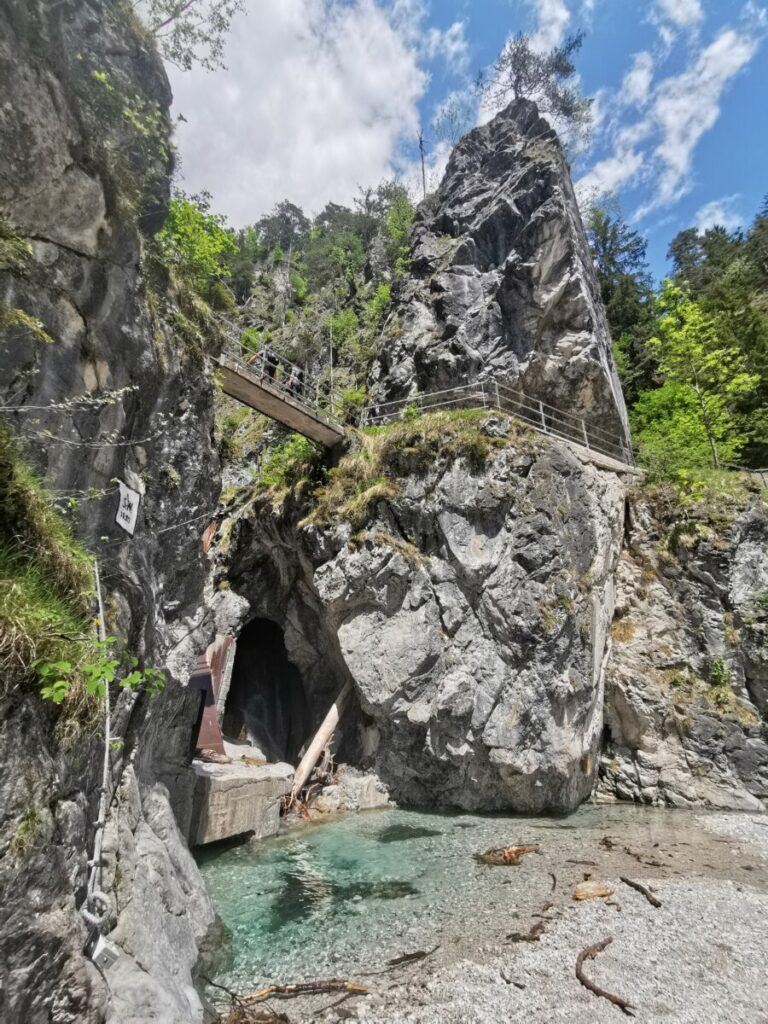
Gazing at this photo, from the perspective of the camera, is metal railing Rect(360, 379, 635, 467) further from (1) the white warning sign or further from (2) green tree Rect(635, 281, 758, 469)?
(1) the white warning sign

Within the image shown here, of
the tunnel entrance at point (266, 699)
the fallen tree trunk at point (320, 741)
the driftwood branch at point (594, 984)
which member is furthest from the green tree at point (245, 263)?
the driftwood branch at point (594, 984)

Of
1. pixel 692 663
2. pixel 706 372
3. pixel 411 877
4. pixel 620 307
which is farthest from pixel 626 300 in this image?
pixel 411 877

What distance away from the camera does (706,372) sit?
1898 cm

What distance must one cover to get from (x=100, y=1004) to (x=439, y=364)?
59.0 ft

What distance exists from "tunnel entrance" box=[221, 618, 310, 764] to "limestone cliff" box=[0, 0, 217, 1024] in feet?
30.0

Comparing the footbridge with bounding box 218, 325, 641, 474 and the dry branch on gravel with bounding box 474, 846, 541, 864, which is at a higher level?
the footbridge with bounding box 218, 325, 641, 474

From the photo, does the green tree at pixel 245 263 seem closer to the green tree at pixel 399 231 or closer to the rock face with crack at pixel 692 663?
the green tree at pixel 399 231

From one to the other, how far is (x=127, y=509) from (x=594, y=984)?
7.20 m

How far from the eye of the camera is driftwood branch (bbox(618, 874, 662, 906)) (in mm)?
6812

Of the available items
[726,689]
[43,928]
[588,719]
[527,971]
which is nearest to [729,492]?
[726,689]

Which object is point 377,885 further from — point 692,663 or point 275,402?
point 275,402

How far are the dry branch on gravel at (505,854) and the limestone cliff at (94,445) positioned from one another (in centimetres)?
465

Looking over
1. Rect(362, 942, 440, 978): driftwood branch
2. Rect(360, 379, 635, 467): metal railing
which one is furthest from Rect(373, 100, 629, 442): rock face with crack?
Rect(362, 942, 440, 978): driftwood branch

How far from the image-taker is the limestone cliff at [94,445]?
3.15 m
